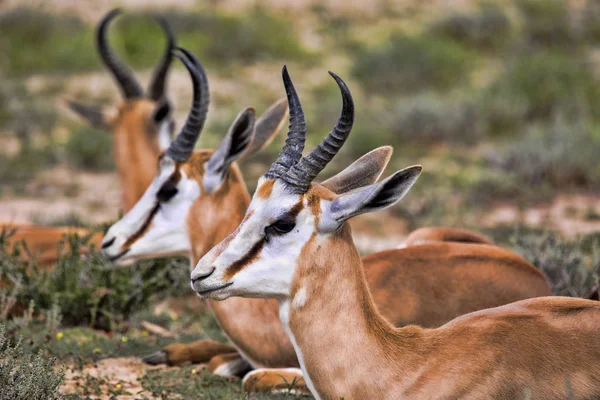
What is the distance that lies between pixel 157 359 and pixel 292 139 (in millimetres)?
2318

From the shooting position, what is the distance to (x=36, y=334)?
6.10 m

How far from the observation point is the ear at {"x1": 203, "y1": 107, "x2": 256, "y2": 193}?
5.66 m

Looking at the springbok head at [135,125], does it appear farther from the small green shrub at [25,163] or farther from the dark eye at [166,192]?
the small green shrub at [25,163]

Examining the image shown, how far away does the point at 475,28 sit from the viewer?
2056 centimetres

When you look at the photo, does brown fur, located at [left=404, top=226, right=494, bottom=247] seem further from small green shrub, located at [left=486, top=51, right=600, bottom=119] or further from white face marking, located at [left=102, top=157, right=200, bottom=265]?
small green shrub, located at [left=486, top=51, right=600, bottom=119]

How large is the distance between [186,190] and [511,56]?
14.3m

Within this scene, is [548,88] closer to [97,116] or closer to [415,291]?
[97,116]

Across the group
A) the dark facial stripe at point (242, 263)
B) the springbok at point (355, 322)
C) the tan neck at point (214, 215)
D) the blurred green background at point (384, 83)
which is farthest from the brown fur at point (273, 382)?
the blurred green background at point (384, 83)

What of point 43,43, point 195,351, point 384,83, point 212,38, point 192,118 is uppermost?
point 192,118

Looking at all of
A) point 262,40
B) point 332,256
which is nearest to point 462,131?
point 262,40

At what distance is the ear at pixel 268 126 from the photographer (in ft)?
19.7

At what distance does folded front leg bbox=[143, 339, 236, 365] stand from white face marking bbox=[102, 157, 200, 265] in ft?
2.30

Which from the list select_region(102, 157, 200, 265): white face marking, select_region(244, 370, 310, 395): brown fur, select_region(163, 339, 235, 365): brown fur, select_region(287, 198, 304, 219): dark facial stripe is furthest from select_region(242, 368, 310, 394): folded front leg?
select_region(287, 198, 304, 219): dark facial stripe

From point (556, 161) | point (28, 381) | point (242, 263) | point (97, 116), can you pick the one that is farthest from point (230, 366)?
point (556, 161)
